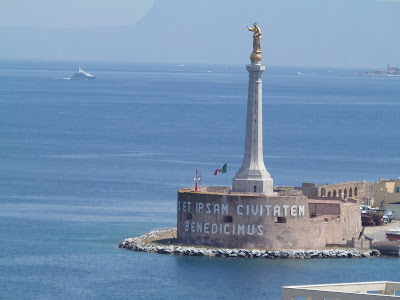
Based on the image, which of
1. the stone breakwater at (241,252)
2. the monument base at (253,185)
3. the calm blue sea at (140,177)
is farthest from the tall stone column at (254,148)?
the calm blue sea at (140,177)

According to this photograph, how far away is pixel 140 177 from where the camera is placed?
86812 millimetres

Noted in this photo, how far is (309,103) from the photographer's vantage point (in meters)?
188

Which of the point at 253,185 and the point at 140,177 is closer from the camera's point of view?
the point at 253,185

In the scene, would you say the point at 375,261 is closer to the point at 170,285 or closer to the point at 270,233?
the point at 270,233

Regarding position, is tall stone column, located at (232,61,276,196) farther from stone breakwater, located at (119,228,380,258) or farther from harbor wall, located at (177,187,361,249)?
stone breakwater, located at (119,228,380,258)

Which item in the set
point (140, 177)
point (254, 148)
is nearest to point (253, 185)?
point (254, 148)

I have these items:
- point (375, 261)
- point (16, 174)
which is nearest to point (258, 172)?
point (375, 261)

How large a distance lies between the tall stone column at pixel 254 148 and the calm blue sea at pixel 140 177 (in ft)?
12.1

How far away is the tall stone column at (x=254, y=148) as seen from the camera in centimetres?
5956

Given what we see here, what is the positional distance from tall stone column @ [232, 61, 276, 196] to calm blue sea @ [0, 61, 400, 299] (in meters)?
3.68

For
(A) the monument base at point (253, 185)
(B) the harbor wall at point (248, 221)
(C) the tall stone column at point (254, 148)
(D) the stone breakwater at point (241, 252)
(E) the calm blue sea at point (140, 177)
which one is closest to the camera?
(E) the calm blue sea at point (140, 177)

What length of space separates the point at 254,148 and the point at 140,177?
27.6 meters

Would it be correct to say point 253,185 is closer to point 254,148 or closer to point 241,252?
point 254,148

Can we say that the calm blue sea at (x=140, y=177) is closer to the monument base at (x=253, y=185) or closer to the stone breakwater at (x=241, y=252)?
the stone breakwater at (x=241, y=252)
